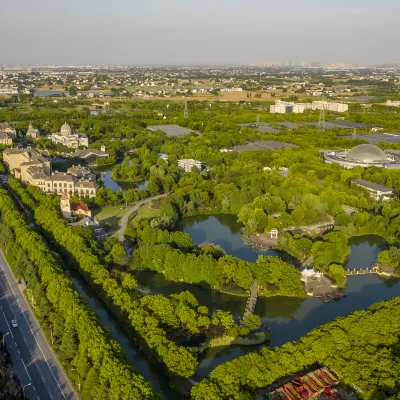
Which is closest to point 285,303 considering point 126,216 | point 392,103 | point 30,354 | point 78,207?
point 30,354

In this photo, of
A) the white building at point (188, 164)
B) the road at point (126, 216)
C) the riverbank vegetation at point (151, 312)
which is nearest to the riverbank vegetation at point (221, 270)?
the riverbank vegetation at point (151, 312)

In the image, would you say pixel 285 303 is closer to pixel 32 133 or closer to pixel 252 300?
pixel 252 300

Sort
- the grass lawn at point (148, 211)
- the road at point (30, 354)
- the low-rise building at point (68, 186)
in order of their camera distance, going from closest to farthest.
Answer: the road at point (30, 354), the grass lawn at point (148, 211), the low-rise building at point (68, 186)

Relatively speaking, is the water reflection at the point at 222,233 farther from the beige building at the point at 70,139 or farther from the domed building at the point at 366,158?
the beige building at the point at 70,139

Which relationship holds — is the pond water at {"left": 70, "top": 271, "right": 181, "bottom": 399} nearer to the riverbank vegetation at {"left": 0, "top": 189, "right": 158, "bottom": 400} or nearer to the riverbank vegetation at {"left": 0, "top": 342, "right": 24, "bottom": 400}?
the riverbank vegetation at {"left": 0, "top": 189, "right": 158, "bottom": 400}

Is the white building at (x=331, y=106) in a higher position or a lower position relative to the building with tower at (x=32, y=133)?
higher
